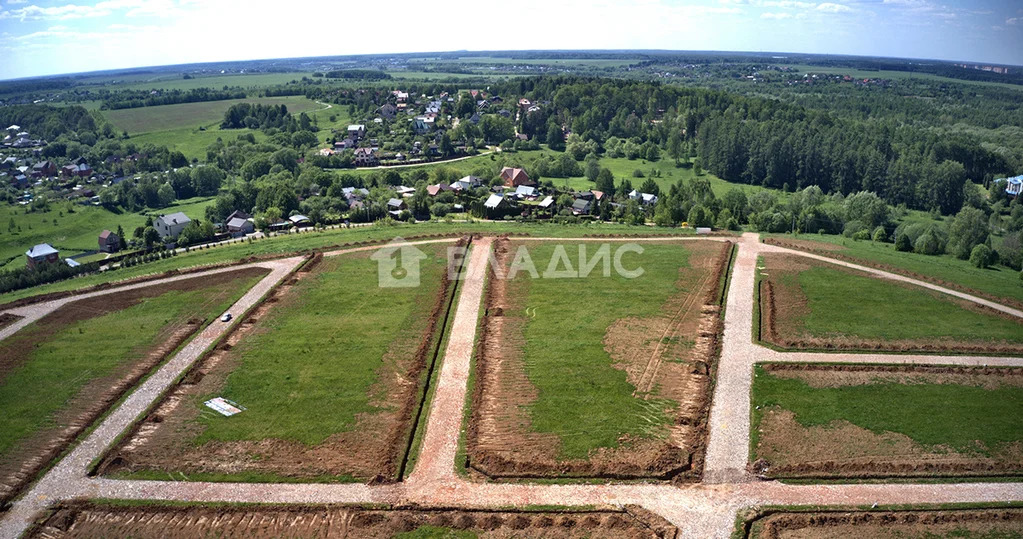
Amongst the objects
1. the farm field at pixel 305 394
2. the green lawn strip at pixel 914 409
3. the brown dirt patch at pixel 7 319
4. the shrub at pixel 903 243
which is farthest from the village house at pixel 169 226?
the shrub at pixel 903 243

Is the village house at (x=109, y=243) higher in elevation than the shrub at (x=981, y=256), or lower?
lower

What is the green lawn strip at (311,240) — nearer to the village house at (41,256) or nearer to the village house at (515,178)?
the village house at (41,256)

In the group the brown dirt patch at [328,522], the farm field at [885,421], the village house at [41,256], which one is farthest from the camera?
the village house at [41,256]

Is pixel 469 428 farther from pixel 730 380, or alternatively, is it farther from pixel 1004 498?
pixel 1004 498

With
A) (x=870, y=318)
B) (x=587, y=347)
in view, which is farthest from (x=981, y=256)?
(x=587, y=347)

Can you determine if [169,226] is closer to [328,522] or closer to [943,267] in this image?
[328,522]

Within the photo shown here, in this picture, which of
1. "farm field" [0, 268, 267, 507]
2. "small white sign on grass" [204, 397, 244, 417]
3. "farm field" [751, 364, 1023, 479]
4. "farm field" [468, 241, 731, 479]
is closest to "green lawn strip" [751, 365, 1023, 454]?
"farm field" [751, 364, 1023, 479]

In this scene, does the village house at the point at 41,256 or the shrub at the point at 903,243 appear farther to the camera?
the village house at the point at 41,256
